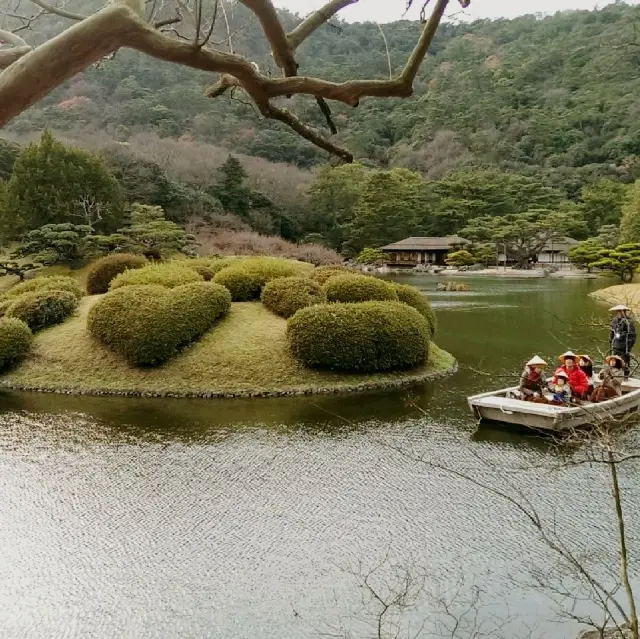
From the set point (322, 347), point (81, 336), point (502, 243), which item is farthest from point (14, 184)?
point (502, 243)

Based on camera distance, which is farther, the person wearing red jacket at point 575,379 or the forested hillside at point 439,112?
the forested hillside at point 439,112

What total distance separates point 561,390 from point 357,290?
5210 mm

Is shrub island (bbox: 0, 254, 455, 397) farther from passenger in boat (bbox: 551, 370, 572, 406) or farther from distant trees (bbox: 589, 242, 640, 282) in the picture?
distant trees (bbox: 589, 242, 640, 282)

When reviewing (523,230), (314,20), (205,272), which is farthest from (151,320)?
(523,230)

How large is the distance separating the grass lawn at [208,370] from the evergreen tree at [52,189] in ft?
51.8

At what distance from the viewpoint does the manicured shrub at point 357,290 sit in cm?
1347

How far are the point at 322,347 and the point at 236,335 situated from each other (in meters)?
2.01

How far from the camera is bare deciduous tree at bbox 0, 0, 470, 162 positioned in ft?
8.01

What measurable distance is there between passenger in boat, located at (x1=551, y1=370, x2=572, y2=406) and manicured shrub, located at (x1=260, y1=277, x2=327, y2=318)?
5.45 m

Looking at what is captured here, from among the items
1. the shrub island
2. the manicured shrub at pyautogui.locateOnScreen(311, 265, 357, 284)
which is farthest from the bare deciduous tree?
A: the manicured shrub at pyautogui.locateOnScreen(311, 265, 357, 284)

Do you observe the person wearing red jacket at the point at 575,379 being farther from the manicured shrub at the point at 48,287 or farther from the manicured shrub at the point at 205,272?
the manicured shrub at the point at 48,287

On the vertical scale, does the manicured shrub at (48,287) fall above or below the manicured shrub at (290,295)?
below

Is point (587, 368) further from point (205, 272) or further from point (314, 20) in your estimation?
point (205, 272)

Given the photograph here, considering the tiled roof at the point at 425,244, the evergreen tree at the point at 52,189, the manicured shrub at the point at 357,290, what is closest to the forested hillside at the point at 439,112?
the tiled roof at the point at 425,244
